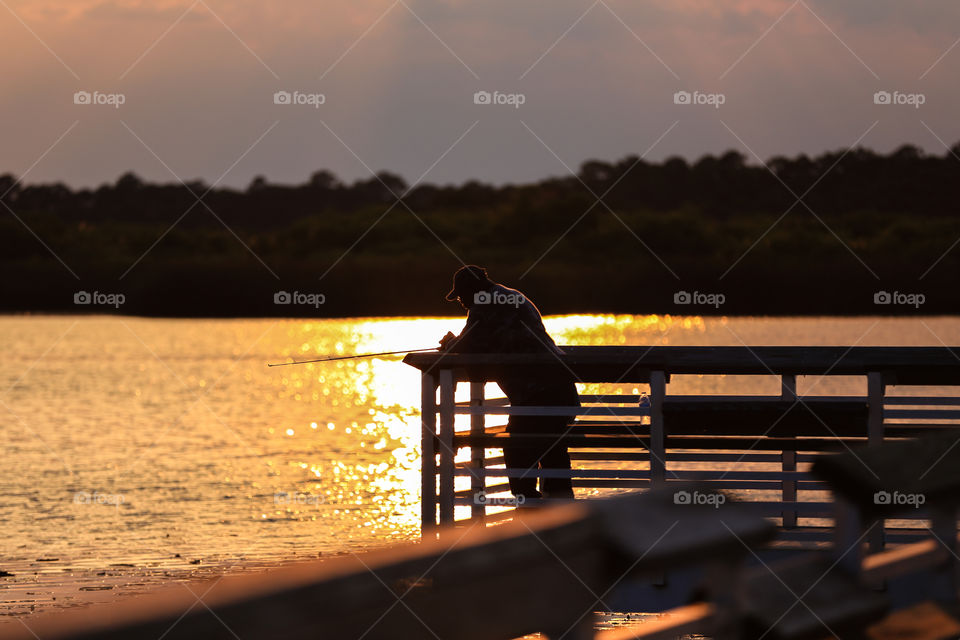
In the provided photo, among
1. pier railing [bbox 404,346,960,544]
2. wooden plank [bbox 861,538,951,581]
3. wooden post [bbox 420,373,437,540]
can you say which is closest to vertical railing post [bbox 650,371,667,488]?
pier railing [bbox 404,346,960,544]

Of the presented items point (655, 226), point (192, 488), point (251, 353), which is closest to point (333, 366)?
point (251, 353)

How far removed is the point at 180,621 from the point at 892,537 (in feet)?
20.0

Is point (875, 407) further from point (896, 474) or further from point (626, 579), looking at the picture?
→ point (626, 579)

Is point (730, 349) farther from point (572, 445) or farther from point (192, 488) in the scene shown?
point (192, 488)

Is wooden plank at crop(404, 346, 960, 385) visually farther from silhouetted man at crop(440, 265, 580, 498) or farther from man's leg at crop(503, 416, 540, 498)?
man's leg at crop(503, 416, 540, 498)

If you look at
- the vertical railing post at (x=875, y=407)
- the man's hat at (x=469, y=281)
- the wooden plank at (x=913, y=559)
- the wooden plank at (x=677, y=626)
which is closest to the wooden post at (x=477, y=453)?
the man's hat at (x=469, y=281)

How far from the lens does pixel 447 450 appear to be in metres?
7.81

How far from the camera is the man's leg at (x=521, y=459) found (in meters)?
8.34

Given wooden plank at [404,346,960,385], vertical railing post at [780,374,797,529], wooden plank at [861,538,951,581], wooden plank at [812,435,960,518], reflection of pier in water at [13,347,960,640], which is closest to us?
reflection of pier in water at [13,347,960,640]

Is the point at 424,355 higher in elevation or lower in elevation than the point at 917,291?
lower

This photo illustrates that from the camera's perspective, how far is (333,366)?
54469 millimetres

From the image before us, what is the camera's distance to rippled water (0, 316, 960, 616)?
38.6 ft

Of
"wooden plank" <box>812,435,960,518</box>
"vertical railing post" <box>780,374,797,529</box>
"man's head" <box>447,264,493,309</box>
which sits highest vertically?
"man's head" <box>447,264,493,309</box>

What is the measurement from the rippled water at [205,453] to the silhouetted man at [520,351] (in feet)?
8.69
